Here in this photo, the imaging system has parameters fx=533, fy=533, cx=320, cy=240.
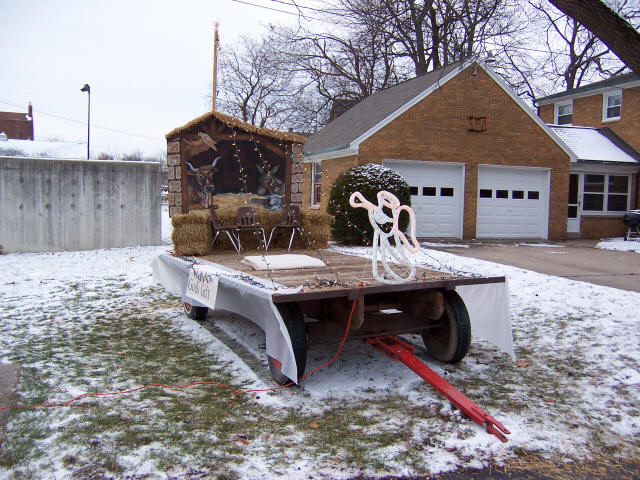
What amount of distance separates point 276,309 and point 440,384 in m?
1.31

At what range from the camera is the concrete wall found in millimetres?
11539

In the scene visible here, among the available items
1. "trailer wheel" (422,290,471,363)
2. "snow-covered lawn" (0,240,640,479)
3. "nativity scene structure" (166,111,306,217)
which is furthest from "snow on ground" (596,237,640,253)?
"trailer wheel" (422,290,471,363)

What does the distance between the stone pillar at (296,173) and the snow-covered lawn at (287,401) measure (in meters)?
3.44

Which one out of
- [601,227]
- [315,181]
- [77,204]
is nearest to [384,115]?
[315,181]

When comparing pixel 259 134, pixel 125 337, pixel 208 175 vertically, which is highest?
pixel 259 134

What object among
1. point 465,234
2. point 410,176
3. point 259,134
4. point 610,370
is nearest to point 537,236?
point 465,234

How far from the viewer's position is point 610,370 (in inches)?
179

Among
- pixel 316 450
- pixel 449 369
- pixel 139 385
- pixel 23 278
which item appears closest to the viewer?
pixel 316 450

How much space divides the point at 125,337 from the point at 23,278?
4162 mm

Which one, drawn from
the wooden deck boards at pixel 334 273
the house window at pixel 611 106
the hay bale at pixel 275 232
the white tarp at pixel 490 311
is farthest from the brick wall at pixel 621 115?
the white tarp at pixel 490 311

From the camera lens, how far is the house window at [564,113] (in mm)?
20891

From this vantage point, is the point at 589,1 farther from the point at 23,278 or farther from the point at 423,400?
the point at 23,278

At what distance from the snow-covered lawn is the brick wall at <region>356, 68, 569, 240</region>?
8417mm

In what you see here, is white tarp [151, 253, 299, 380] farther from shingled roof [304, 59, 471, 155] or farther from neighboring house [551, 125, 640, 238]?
neighboring house [551, 125, 640, 238]
